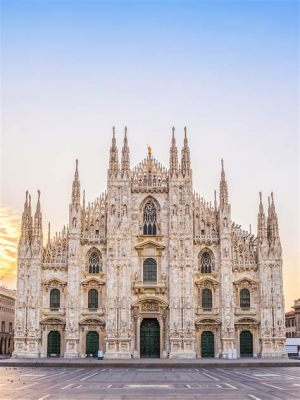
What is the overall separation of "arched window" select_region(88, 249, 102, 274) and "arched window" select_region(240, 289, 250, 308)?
50.1 ft

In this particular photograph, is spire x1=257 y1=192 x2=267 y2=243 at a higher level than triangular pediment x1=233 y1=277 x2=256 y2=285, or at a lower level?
higher

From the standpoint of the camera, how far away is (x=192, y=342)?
219 ft

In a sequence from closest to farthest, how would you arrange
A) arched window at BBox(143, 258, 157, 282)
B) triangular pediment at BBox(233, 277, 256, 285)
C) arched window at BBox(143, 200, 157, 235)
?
triangular pediment at BBox(233, 277, 256, 285) < arched window at BBox(143, 258, 157, 282) < arched window at BBox(143, 200, 157, 235)

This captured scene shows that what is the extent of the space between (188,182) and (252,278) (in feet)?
40.2

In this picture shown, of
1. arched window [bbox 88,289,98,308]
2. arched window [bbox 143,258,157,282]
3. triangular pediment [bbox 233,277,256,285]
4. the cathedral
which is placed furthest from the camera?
arched window [bbox 143,258,157,282]

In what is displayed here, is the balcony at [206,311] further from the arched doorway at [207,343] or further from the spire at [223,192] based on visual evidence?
the spire at [223,192]

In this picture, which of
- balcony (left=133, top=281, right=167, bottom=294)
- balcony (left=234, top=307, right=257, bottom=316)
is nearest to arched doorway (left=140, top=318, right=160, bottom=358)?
balcony (left=133, top=281, right=167, bottom=294)

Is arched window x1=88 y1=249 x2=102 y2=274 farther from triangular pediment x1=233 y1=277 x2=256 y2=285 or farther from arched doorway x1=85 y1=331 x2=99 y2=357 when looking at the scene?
triangular pediment x1=233 y1=277 x2=256 y2=285

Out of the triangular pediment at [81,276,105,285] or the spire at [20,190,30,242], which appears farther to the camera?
the spire at [20,190,30,242]

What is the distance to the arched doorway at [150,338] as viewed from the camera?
222 feet

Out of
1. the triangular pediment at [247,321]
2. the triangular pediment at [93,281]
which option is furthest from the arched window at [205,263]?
the triangular pediment at [93,281]

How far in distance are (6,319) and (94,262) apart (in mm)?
41059

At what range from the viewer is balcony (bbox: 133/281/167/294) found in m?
68.1

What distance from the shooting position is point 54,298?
68.9 metres
